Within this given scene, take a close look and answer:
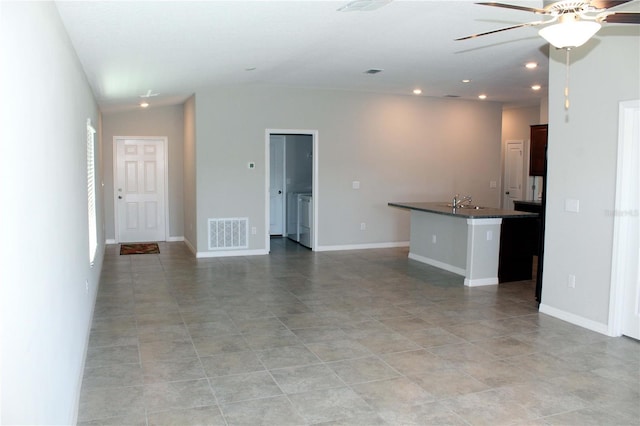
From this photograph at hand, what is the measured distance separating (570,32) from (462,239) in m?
4.28

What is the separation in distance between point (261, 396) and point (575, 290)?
10.4 ft

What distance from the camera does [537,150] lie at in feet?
31.9

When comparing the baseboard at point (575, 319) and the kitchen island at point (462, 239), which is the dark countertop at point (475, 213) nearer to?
the kitchen island at point (462, 239)

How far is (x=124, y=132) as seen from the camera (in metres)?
9.46

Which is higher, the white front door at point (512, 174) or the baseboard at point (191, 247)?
the white front door at point (512, 174)

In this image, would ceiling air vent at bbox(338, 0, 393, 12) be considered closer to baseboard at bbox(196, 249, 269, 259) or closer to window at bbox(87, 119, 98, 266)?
window at bbox(87, 119, 98, 266)

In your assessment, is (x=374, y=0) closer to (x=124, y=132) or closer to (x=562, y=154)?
(x=562, y=154)

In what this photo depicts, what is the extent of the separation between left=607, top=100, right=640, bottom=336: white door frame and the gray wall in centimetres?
745

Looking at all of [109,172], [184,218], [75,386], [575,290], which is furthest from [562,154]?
[109,172]

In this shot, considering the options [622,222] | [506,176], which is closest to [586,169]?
[622,222]

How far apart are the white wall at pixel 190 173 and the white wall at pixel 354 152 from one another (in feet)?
0.88

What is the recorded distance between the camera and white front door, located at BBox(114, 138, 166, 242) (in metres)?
9.61

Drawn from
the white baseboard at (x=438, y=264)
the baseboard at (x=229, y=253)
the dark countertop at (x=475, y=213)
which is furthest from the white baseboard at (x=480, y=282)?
the baseboard at (x=229, y=253)

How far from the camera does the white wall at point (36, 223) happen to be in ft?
4.72
